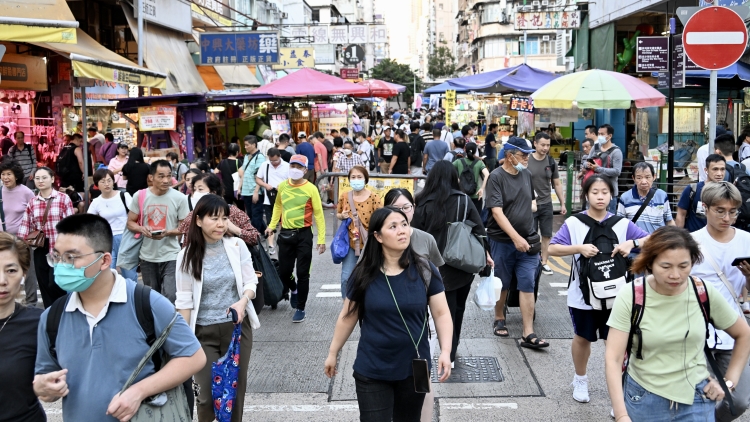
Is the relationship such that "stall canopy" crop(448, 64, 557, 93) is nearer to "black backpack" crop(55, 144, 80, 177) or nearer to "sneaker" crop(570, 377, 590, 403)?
"black backpack" crop(55, 144, 80, 177)

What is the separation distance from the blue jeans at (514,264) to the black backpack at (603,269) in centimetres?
181

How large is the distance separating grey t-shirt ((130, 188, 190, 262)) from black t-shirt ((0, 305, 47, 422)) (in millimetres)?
4173

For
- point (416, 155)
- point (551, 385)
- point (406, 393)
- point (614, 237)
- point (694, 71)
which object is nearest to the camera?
point (406, 393)

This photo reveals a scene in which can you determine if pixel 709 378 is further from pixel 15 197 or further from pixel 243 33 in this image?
pixel 243 33

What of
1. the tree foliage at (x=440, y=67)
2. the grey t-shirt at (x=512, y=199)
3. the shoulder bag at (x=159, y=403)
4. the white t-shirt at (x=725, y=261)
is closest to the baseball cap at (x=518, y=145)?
the grey t-shirt at (x=512, y=199)

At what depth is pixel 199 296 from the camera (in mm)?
4965

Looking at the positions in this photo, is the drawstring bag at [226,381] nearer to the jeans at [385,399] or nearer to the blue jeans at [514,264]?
the jeans at [385,399]

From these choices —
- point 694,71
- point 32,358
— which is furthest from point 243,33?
point 32,358

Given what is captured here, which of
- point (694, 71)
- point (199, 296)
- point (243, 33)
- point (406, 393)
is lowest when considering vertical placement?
point (406, 393)

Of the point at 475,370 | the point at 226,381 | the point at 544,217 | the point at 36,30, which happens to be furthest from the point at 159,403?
the point at 36,30

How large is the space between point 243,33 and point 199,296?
1865cm

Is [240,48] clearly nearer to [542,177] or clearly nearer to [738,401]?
[542,177]

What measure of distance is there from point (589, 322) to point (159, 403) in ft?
11.6

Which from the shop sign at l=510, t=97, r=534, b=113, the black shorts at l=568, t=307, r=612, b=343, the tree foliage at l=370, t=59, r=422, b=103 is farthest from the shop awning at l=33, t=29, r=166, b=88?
the tree foliage at l=370, t=59, r=422, b=103
